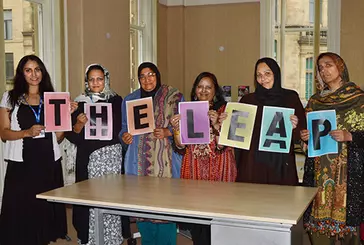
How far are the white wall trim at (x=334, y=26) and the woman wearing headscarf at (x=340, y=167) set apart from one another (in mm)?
3896

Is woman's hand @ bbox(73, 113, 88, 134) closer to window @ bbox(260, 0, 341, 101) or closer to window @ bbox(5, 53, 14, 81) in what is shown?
window @ bbox(5, 53, 14, 81)

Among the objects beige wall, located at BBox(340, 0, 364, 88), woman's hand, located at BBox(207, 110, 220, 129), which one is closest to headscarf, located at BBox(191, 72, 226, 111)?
woman's hand, located at BBox(207, 110, 220, 129)

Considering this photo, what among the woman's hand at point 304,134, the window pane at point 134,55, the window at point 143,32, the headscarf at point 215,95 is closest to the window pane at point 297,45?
the window at point 143,32

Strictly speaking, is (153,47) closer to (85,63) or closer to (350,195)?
(85,63)

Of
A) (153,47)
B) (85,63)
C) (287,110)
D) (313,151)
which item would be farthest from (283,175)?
(153,47)

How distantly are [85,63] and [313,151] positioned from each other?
10.0 ft

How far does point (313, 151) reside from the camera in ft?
9.13

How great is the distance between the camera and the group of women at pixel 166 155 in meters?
2.79

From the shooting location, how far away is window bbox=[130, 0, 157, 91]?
271 inches

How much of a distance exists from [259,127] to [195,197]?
725mm

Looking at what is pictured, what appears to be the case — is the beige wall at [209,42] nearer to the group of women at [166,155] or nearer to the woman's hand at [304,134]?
the group of women at [166,155]

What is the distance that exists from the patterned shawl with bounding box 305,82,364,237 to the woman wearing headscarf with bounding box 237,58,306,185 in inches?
6.1

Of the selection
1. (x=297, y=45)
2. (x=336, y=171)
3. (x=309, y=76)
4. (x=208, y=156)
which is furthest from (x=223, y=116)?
(x=297, y=45)

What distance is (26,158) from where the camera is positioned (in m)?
3.11
